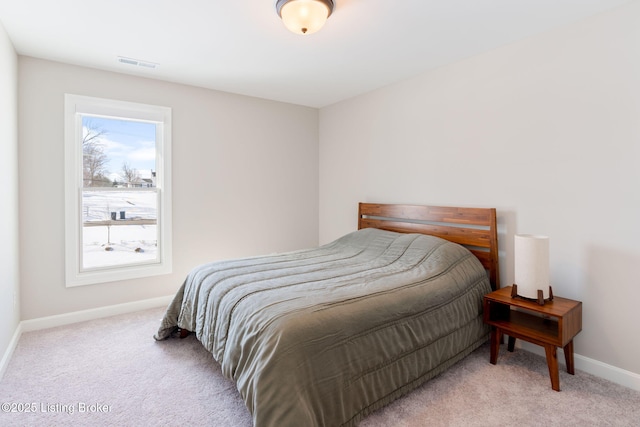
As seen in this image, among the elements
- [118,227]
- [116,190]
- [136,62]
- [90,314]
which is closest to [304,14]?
[136,62]

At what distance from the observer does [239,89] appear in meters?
3.84

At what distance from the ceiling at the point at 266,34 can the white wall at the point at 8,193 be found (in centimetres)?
26

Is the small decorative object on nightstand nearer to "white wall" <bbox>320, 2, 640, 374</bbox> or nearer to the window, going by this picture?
"white wall" <bbox>320, 2, 640, 374</bbox>

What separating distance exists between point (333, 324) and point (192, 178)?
8.84 feet

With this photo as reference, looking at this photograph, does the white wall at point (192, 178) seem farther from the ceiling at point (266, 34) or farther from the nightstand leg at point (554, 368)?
the nightstand leg at point (554, 368)

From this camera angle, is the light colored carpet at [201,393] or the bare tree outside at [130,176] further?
the bare tree outside at [130,176]

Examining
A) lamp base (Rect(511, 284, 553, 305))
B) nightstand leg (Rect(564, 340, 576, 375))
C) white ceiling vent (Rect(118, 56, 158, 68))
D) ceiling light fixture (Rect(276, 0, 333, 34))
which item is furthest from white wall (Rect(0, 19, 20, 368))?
nightstand leg (Rect(564, 340, 576, 375))

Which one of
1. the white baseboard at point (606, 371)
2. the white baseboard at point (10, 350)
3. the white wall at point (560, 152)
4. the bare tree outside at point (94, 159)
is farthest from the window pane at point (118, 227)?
the white baseboard at point (606, 371)

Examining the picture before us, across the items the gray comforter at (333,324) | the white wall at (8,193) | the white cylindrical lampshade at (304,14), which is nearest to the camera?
the gray comforter at (333,324)

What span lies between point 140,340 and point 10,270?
110cm

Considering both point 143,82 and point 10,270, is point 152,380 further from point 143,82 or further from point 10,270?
point 143,82

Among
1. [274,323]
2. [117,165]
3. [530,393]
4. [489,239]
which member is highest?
[117,165]

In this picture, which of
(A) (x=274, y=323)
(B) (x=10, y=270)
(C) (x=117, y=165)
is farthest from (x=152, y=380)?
(C) (x=117, y=165)

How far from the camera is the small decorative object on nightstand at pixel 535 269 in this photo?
2.22 metres
